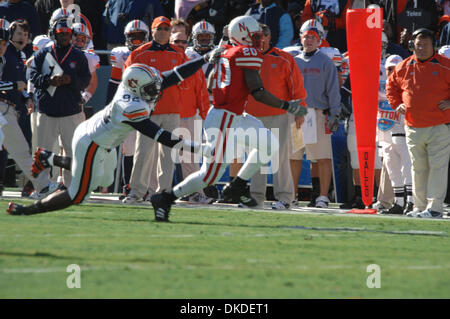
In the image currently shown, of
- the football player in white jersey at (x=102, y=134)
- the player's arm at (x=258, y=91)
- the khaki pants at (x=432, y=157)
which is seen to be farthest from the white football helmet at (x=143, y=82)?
the khaki pants at (x=432, y=157)

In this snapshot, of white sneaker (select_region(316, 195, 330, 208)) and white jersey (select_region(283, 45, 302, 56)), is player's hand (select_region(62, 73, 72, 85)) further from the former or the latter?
white sneaker (select_region(316, 195, 330, 208))

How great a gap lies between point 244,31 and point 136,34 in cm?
293

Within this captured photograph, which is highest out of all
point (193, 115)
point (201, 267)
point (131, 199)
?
point (193, 115)

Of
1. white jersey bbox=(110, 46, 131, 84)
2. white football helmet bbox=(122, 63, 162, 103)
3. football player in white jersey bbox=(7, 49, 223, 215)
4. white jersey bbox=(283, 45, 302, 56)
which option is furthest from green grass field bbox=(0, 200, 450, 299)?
white jersey bbox=(283, 45, 302, 56)

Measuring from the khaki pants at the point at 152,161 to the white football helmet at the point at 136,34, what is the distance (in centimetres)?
142

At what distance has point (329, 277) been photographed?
17.6ft

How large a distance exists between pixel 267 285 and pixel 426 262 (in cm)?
169

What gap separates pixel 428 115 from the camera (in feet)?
33.5

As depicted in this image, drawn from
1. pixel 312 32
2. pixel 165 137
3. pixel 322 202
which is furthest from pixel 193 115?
pixel 165 137

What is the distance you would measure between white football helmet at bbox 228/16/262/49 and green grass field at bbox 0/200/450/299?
194cm

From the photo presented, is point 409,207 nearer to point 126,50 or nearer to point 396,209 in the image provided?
point 396,209
